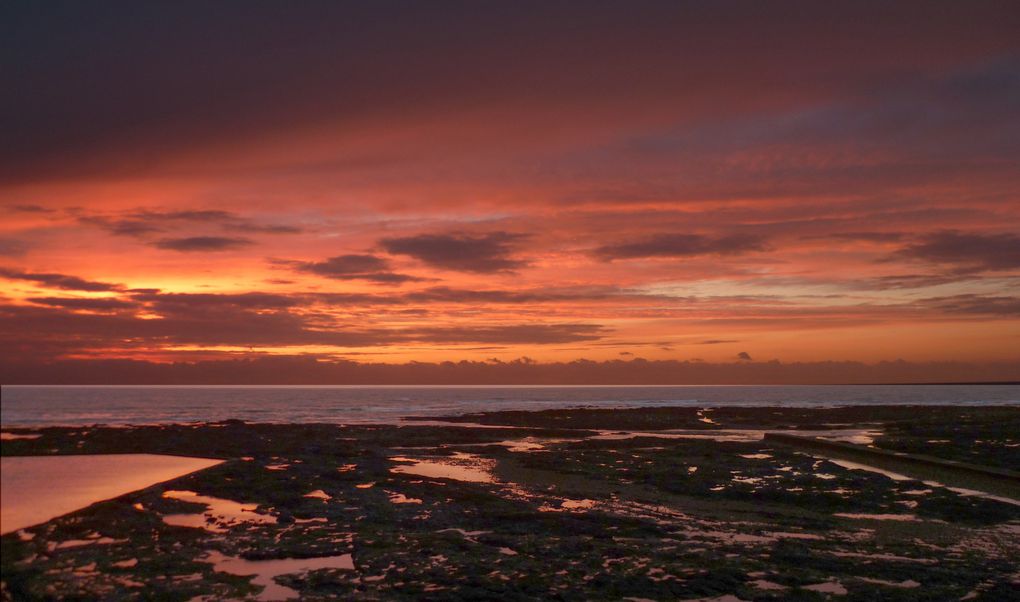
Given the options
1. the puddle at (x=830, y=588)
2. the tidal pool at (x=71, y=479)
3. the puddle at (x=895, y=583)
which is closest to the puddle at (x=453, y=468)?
the tidal pool at (x=71, y=479)

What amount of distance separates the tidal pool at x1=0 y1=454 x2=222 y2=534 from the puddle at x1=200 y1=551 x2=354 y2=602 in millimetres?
3450

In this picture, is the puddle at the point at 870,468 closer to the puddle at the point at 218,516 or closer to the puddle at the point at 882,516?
the puddle at the point at 882,516

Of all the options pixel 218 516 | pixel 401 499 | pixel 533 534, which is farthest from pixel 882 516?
pixel 218 516

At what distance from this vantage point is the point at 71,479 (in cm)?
2453

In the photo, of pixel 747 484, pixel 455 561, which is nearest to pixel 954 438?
pixel 747 484

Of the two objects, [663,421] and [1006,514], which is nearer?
[1006,514]

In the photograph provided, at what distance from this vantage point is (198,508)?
18750 millimetres

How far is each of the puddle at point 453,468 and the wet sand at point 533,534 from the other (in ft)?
0.49

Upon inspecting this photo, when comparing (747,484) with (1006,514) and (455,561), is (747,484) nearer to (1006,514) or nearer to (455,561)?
(1006,514)

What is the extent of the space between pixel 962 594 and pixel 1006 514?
8614mm

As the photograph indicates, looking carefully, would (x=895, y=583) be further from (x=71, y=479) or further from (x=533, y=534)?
(x=71, y=479)

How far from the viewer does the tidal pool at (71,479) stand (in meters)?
15.7

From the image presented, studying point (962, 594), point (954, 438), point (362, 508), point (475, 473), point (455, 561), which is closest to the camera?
point (962, 594)

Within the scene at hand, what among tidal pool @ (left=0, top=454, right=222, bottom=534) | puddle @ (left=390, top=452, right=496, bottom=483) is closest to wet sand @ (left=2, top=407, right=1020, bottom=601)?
puddle @ (left=390, top=452, right=496, bottom=483)
